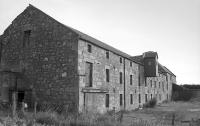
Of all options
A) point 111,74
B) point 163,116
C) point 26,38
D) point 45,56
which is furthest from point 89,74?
point 163,116

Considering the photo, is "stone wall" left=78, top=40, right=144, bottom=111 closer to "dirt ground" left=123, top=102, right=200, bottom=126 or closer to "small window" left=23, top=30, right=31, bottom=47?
"dirt ground" left=123, top=102, right=200, bottom=126

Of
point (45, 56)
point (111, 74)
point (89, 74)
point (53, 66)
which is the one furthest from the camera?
point (111, 74)

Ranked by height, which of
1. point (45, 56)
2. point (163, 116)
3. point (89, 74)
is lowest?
point (163, 116)

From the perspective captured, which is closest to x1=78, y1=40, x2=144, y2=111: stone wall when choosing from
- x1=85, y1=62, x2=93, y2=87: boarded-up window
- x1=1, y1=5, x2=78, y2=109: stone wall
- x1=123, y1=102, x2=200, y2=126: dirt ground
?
x1=85, y1=62, x2=93, y2=87: boarded-up window

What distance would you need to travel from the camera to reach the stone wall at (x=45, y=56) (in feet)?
58.5

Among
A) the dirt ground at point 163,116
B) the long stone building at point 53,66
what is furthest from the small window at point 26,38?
the dirt ground at point 163,116

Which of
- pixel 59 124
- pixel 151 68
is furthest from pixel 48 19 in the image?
pixel 151 68

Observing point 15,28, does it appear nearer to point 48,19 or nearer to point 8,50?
point 8,50

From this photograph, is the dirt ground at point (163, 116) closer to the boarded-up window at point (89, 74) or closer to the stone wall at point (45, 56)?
the boarded-up window at point (89, 74)

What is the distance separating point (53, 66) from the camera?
61.1ft

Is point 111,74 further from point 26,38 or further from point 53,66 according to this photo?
point 26,38

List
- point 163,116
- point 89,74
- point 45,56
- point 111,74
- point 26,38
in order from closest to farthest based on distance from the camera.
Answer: point 45,56, point 89,74, point 26,38, point 163,116, point 111,74

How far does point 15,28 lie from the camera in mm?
21484

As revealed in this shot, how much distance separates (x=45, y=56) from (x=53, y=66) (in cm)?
120
